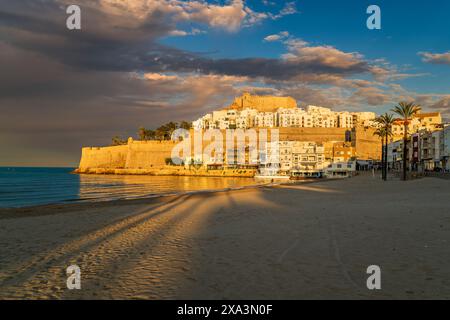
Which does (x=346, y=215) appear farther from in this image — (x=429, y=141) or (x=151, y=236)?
(x=429, y=141)

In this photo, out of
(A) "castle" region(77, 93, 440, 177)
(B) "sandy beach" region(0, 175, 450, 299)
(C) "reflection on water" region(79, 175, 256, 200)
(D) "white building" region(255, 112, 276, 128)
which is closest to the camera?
(B) "sandy beach" region(0, 175, 450, 299)

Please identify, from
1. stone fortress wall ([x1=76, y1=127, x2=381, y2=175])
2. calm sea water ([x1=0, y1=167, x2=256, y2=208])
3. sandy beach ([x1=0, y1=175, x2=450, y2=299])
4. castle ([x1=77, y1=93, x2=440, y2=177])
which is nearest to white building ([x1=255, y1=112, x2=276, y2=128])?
castle ([x1=77, y1=93, x2=440, y2=177])

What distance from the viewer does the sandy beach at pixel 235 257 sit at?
6.90 meters

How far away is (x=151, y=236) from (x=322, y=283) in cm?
773

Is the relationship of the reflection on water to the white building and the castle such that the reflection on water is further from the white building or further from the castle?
the white building

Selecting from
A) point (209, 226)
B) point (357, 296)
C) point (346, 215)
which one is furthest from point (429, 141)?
point (357, 296)

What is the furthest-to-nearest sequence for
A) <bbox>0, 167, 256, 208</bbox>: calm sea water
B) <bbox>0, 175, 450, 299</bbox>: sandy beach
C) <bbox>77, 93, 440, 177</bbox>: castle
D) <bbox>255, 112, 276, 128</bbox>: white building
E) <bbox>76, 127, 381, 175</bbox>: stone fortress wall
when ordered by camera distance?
1. <bbox>255, 112, 276, 128</bbox>: white building
2. <bbox>76, 127, 381, 175</bbox>: stone fortress wall
3. <bbox>77, 93, 440, 177</bbox>: castle
4. <bbox>0, 167, 256, 208</bbox>: calm sea water
5. <bbox>0, 175, 450, 299</bbox>: sandy beach

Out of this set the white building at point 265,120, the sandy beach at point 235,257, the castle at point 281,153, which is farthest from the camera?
the white building at point 265,120

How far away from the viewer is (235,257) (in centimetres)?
947

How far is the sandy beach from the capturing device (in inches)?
272

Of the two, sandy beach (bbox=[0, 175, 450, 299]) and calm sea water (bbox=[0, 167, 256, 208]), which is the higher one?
sandy beach (bbox=[0, 175, 450, 299])

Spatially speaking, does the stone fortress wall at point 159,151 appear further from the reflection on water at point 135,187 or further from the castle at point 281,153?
the reflection on water at point 135,187

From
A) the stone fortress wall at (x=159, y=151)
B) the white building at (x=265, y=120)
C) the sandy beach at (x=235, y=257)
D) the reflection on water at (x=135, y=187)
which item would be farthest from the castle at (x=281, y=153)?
the sandy beach at (x=235, y=257)

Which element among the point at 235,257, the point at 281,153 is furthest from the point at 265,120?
the point at 235,257
